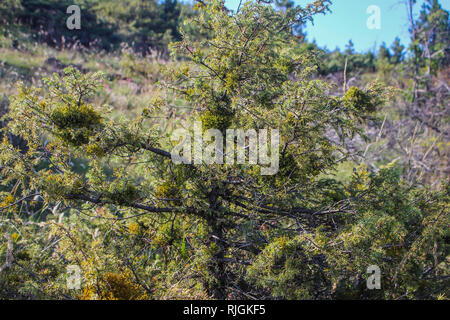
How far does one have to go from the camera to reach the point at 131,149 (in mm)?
2344

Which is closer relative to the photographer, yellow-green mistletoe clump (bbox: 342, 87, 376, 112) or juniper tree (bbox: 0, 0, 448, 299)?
juniper tree (bbox: 0, 0, 448, 299)

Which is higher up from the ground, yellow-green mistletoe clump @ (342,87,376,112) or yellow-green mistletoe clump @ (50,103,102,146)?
yellow-green mistletoe clump @ (342,87,376,112)

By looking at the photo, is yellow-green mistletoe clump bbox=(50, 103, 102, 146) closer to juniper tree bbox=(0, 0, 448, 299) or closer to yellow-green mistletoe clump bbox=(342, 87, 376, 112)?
juniper tree bbox=(0, 0, 448, 299)

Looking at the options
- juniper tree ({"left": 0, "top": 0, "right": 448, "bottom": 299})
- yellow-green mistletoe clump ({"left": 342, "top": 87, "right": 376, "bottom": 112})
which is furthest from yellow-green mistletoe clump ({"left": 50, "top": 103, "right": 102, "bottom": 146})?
yellow-green mistletoe clump ({"left": 342, "top": 87, "right": 376, "bottom": 112})

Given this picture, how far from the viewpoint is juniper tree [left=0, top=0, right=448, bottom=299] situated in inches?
83.9

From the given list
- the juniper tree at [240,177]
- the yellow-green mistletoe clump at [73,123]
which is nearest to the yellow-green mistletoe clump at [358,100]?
the juniper tree at [240,177]

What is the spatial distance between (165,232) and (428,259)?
6.93ft

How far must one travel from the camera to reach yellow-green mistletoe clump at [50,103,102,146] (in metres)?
2.14

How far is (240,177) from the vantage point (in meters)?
2.40

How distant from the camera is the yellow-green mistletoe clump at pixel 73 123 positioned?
214cm

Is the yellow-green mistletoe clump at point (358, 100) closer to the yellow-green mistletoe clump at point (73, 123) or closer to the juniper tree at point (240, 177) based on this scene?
the juniper tree at point (240, 177)

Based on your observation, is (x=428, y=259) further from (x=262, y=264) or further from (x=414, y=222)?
(x=262, y=264)
